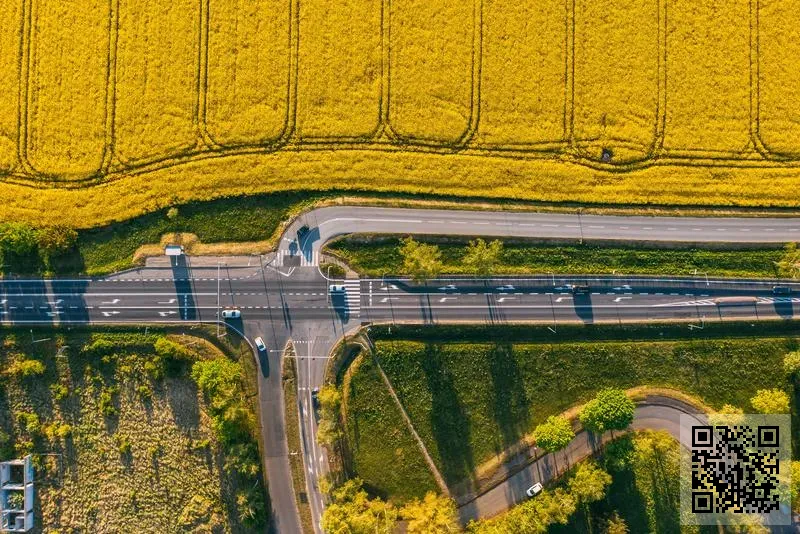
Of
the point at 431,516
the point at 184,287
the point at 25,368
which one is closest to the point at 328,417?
the point at 431,516

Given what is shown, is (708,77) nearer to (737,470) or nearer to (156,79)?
(737,470)

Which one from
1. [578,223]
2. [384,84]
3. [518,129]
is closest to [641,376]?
[578,223]

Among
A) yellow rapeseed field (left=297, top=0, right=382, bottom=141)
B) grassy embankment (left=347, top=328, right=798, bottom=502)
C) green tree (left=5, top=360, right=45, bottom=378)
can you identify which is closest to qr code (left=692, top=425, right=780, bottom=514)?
grassy embankment (left=347, top=328, right=798, bottom=502)

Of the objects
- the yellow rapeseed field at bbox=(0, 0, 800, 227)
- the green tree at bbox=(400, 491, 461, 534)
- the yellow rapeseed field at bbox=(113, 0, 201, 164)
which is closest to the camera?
the green tree at bbox=(400, 491, 461, 534)

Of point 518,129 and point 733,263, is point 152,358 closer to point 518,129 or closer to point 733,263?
point 518,129

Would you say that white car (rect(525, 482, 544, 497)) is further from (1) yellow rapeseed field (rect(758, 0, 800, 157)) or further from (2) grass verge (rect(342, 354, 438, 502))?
(1) yellow rapeseed field (rect(758, 0, 800, 157))
